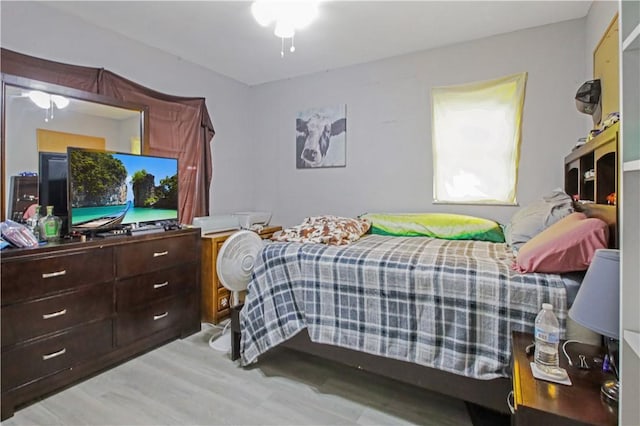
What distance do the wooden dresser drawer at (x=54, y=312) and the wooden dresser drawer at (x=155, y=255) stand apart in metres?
0.16

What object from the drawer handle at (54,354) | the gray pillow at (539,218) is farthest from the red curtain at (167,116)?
Result: the gray pillow at (539,218)

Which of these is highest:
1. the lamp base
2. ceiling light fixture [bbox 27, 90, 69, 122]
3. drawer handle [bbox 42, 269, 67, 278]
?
ceiling light fixture [bbox 27, 90, 69, 122]

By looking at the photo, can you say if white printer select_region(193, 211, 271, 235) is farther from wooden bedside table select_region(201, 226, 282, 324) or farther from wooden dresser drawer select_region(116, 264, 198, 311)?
wooden dresser drawer select_region(116, 264, 198, 311)

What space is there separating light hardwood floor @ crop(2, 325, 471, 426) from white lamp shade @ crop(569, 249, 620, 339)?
1.04 metres

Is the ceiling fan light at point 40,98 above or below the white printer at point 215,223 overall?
above

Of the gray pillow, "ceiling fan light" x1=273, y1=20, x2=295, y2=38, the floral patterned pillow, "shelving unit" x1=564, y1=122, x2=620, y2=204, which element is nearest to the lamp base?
"shelving unit" x1=564, y1=122, x2=620, y2=204

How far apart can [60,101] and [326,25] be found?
6.54ft

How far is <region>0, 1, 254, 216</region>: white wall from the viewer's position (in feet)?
7.25

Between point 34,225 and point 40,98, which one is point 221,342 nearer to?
point 34,225

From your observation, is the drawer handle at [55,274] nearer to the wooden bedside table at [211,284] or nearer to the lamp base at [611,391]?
the wooden bedside table at [211,284]

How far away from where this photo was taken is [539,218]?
2.02 m

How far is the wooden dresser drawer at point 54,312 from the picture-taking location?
1.75 m

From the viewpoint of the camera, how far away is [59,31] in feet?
7.74

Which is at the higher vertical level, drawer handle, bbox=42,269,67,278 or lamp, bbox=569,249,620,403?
lamp, bbox=569,249,620,403
